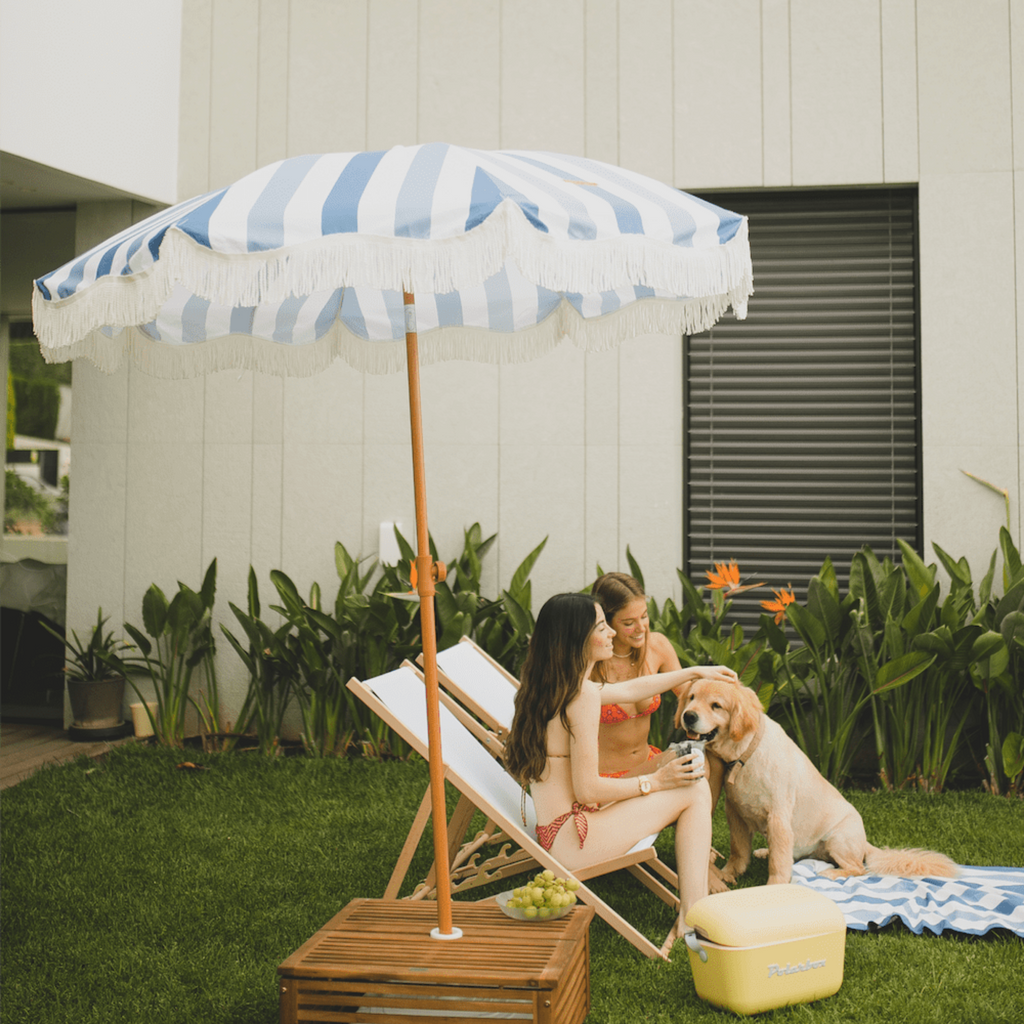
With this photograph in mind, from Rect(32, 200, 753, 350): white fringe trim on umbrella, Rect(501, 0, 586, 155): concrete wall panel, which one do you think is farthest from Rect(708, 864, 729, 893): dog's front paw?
Rect(501, 0, 586, 155): concrete wall panel

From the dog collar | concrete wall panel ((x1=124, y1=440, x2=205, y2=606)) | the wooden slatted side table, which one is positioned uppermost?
concrete wall panel ((x1=124, y1=440, x2=205, y2=606))

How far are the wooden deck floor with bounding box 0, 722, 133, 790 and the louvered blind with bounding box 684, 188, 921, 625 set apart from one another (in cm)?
360

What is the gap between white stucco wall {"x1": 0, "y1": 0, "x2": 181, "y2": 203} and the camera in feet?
17.1

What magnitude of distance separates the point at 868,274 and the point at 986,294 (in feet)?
2.05

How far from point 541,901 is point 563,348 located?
383 cm

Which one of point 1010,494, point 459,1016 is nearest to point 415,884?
point 459,1016

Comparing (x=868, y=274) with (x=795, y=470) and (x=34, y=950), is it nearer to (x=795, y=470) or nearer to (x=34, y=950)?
(x=795, y=470)

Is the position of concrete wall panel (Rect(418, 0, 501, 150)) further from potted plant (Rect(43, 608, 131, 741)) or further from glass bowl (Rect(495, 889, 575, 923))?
glass bowl (Rect(495, 889, 575, 923))

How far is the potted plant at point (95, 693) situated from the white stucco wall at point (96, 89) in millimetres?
2653

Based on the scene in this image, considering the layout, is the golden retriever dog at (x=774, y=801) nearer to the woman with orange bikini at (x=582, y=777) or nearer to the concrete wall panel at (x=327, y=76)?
the woman with orange bikini at (x=582, y=777)

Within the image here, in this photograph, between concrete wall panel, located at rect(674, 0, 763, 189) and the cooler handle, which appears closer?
the cooler handle

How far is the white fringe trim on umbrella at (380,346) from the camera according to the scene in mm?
3025

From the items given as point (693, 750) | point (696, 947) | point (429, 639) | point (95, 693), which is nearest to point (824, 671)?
point (693, 750)

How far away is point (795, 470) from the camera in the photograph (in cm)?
579
